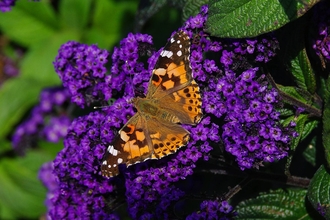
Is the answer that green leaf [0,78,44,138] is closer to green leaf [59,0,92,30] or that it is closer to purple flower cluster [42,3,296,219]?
green leaf [59,0,92,30]

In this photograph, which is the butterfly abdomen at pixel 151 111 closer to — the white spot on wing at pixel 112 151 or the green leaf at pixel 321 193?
the white spot on wing at pixel 112 151

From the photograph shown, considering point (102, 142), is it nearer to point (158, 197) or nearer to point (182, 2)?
point (158, 197)

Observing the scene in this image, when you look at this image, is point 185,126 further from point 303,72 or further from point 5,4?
point 5,4

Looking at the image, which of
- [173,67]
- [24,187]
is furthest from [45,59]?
[173,67]

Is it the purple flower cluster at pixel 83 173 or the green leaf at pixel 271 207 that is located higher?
the purple flower cluster at pixel 83 173

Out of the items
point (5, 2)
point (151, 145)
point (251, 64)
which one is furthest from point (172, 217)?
point (5, 2)

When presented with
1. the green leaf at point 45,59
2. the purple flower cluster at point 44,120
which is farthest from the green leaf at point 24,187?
the green leaf at point 45,59

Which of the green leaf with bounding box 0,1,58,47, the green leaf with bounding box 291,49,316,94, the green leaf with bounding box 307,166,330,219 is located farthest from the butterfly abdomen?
the green leaf with bounding box 0,1,58,47
